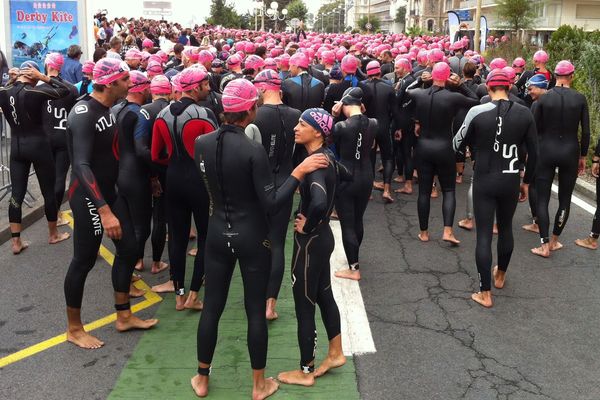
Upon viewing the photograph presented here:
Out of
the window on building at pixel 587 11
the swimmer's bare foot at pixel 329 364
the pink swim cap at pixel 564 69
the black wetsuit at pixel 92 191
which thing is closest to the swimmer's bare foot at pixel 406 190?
the pink swim cap at pixel 564 69

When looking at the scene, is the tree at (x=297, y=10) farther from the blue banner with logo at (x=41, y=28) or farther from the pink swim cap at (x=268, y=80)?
the pink swim cap at (x=268, y=80)

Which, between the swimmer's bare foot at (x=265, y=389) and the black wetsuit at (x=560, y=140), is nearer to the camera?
the swimmer's bare foot at (x=265, y=389)

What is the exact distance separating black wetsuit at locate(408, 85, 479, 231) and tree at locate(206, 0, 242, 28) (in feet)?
177

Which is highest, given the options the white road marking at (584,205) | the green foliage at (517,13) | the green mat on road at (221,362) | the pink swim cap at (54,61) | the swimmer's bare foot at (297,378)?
the green foliage at (517,13)

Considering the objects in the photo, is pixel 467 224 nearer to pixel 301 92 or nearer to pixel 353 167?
pixel 353 167

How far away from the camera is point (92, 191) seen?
4.58 metres

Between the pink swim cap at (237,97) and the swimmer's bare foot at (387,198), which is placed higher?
the pink swim cap at (237,97)

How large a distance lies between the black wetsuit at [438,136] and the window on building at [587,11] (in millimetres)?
54974

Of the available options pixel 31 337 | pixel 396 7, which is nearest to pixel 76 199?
pixel 31 337

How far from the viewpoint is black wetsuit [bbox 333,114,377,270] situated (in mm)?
6418

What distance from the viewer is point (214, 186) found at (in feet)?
13.3

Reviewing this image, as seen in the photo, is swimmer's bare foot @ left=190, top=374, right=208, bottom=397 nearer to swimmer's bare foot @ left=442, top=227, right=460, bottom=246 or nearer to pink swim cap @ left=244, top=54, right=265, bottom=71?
swimmer's bare foot @ left=442, top=227, right=460, bottom=246

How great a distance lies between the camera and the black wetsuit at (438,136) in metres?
7.40

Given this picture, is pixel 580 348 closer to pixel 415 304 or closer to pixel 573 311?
pixel 573 311
